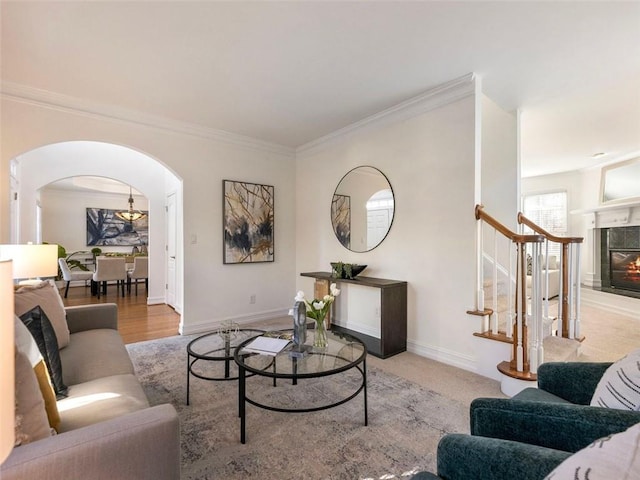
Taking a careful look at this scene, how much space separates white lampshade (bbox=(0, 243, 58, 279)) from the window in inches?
332

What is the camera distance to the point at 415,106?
318 cm

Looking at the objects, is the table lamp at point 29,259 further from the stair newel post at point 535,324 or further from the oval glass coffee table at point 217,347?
the stair newel post at point 535,324

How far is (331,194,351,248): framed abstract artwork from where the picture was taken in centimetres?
403

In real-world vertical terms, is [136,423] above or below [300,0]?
below

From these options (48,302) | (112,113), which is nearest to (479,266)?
(48,302)

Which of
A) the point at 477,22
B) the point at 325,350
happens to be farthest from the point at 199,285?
the point at 477,22

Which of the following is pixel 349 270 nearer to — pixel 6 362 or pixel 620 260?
pixel 6 362

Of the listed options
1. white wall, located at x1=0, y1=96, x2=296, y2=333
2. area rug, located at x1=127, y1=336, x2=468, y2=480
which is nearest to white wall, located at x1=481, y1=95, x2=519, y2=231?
area rug, located at x1=127, y1=336, x2=468, y2=480

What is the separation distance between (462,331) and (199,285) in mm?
3124

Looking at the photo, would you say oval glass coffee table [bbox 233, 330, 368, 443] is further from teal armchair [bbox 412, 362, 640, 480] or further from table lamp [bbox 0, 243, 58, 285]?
table lamp [bbox 0, 243, 58, 285]

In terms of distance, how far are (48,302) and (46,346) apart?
75 centimetres

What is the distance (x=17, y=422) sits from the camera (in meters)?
0.91

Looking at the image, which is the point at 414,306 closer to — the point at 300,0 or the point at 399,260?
the point at 399,260

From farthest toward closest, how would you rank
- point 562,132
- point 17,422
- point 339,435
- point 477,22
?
point 562,132 → point 477,22 → point 339,435 → point 17,422
